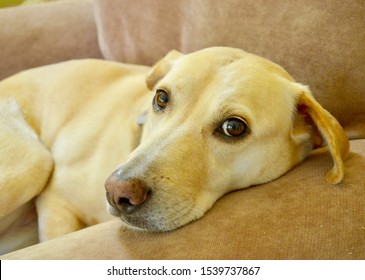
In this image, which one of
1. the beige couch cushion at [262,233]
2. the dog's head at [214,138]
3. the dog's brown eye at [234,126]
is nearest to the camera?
the beige couch cushion at [262,233]

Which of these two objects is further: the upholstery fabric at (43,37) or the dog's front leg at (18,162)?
the upholstery fabric at (43,37)

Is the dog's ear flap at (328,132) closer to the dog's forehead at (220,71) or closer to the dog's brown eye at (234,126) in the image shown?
the dog's forehead at (220,71)

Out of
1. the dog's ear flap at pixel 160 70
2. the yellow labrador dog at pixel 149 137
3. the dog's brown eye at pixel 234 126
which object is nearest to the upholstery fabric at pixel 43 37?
the yellow labrador dog at pixel 149 137

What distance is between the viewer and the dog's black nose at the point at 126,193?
1207 millimetres

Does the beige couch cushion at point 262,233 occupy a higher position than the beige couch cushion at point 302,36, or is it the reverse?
the beige couch cushion at point 302,36

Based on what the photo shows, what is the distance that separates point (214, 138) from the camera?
1.41 meters

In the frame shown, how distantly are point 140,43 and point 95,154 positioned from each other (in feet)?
2.28

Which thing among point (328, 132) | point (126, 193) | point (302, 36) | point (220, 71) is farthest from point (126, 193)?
point (302, 36)

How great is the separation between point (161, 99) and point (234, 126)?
0.96 feet

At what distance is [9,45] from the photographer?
2486mm

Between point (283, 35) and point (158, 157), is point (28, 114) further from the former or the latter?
point (283, 35)

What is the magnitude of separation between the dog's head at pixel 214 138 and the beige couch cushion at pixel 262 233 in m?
A: 0.05

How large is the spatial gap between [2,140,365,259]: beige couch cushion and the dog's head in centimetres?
5

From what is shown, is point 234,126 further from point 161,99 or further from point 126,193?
point 126,193
